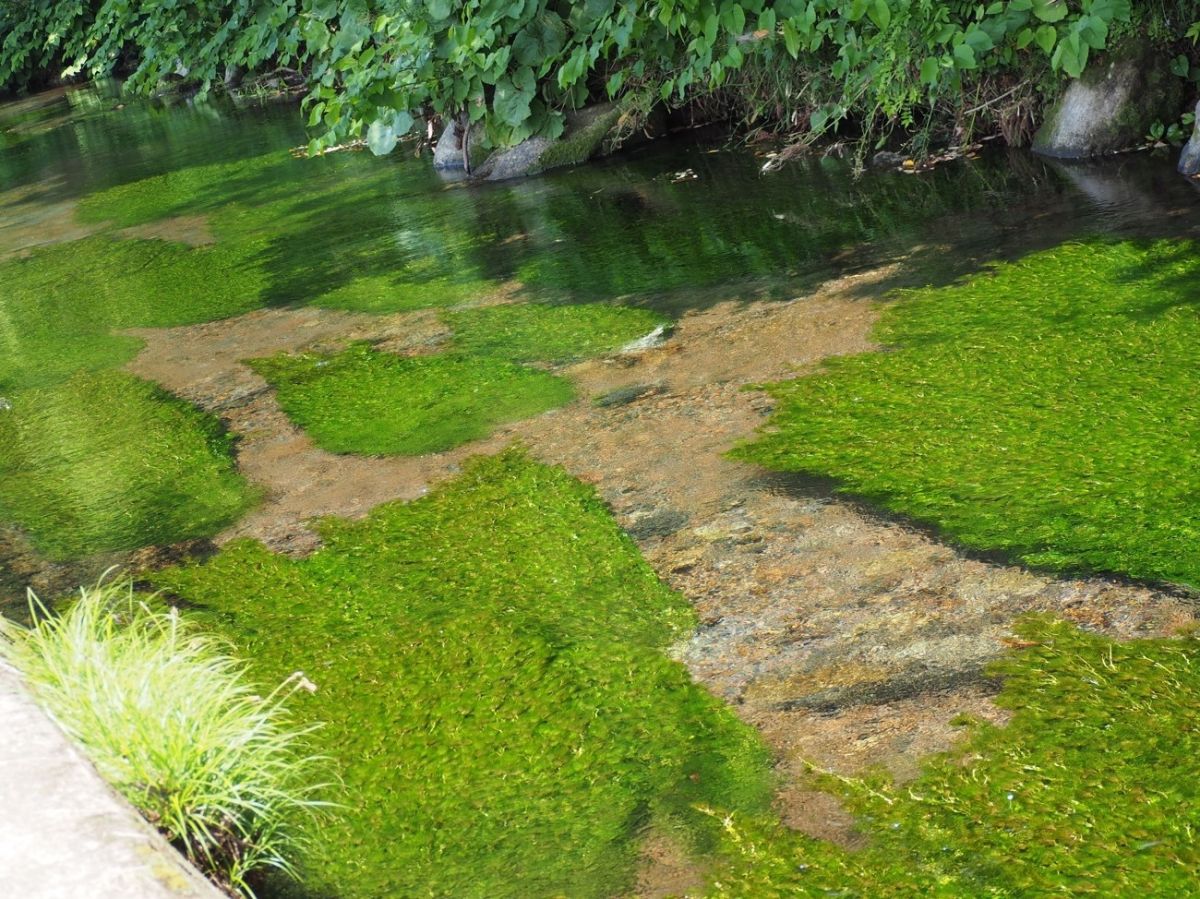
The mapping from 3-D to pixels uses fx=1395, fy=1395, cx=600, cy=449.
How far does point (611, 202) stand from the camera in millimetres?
6973

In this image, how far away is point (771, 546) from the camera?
9.86 ft

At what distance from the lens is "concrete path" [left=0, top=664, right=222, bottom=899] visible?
1693 mm

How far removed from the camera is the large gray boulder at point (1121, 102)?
19.5ft

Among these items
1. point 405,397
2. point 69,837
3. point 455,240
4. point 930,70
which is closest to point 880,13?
point 930,70

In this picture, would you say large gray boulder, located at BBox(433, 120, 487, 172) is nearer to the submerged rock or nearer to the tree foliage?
the tree foliage

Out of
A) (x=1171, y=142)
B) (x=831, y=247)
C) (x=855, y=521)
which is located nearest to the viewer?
(x=855, y=521)

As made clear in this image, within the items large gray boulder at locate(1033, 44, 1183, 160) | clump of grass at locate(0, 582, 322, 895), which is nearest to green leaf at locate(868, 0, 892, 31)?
large gray boulder at locate(1033, 44, 1183, 160)

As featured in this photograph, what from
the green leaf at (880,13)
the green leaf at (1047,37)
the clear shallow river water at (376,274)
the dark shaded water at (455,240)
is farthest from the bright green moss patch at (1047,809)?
the green leaf at (880,13)

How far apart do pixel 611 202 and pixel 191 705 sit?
5.10 metres

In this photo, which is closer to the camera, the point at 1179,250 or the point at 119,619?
the point at 119,619

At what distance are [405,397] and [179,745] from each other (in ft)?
8.12

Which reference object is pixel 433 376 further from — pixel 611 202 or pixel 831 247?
pixel 611 202

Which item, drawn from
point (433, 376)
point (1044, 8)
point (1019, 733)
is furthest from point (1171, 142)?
point (1019, 733)

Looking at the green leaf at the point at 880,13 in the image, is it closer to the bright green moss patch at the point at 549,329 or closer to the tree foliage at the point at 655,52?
the tree foliage at the point at 655,52
